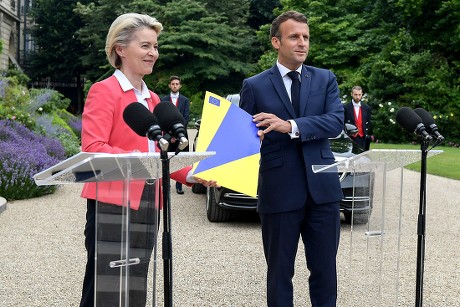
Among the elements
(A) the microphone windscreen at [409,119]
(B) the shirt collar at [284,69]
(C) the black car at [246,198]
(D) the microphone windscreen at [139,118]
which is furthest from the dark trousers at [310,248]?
(C) the black car at [246,198]

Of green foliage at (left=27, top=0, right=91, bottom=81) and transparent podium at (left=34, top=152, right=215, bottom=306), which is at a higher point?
green foliage at (left=27, top=0, right=91, bottom=81)

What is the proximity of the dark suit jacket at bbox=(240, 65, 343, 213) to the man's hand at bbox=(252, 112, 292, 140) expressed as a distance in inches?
6.4

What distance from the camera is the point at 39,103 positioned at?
17.8m

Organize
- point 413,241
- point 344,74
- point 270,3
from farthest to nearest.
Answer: point 270,3 < point 344,74 < point 413,241

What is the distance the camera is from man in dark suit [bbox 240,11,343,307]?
423 cm

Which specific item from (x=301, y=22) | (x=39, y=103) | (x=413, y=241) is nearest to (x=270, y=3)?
(x=39, y=103)

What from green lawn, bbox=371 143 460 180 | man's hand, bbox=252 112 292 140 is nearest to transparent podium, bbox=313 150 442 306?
man's hand, bbox=252 112 292 140

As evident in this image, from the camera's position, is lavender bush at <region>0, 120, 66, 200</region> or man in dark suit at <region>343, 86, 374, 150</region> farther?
man in dark suit at <region>343, 86, 374, 150</region>

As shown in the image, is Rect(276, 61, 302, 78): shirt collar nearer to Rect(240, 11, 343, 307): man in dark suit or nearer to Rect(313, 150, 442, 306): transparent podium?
Rect(240, 11, 343, 307): man in dark suit

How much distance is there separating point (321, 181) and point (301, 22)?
93cm

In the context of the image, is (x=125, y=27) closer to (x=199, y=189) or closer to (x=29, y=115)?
(x=199, y=189)

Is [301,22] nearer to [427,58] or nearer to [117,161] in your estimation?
[117,161]

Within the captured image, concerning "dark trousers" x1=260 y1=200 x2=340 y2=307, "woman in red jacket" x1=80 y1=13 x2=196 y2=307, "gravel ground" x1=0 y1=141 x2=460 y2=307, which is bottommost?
"gravel ground" x1=0 y1=141 x2=460 y2=307

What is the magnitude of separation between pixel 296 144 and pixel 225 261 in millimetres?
3112
